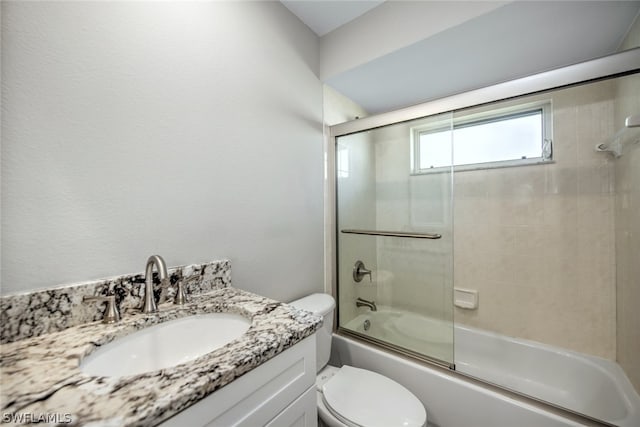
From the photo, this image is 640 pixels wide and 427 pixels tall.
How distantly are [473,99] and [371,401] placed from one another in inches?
61.9

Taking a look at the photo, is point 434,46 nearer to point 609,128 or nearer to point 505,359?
point 609,128

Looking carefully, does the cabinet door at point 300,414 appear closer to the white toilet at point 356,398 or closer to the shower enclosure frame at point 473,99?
the white toilet at point 356,398

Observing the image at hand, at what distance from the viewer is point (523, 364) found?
5.31ft

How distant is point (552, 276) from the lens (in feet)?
5.18

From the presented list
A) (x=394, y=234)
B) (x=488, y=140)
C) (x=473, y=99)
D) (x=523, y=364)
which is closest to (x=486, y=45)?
(x=473, y=99)

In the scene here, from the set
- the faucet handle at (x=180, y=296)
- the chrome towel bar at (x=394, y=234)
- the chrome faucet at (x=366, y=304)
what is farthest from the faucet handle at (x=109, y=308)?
the chrome faucet at (x=366, y=304)

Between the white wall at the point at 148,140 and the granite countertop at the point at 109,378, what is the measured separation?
0.20 m

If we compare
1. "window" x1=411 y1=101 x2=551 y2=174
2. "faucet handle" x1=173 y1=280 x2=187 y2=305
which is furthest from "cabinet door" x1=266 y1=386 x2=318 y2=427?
"window" x1=411 y1=101 x2=551 y2=174

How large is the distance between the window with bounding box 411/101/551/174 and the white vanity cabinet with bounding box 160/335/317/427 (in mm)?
1359

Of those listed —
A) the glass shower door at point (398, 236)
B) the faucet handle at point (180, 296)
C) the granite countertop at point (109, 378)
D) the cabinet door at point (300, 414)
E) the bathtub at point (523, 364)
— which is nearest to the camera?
the granite countertop at point (109, 378)

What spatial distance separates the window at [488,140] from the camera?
1.55 meters

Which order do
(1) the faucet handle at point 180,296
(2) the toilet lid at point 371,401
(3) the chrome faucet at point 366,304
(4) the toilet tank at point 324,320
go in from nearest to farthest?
(1) the faucet handle at point 180,296 < (2) the toilet lid at point 371,401 < (4) the toilet tank at point 324,320 < (3) the chrome faucet at point 366,304

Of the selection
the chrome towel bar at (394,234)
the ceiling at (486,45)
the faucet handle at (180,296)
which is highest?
the ceiling at (486,45)

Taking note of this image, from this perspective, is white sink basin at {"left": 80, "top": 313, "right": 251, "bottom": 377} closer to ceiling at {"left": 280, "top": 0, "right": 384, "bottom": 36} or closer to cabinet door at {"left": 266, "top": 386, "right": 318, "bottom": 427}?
cabinet door at {"left": 266, "top": 386, "right": 318, "bottom": 427}
